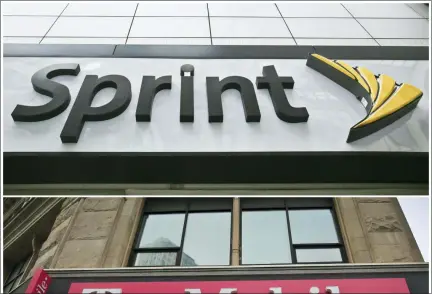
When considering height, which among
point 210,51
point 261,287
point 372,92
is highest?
point 210,51

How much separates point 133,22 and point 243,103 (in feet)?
8.68

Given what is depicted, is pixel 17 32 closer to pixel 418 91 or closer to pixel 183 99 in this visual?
pixel 183 99

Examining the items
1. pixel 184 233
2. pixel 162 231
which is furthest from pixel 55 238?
pixel 184 233

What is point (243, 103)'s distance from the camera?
3.39 metres

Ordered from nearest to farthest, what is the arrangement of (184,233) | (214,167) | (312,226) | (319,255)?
(214,167) → (319,255) → (184,233) → (312,226)

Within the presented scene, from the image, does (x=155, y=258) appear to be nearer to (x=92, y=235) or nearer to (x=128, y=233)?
(x=128, y=233)

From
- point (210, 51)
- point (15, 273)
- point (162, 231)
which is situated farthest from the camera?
point (15, 273)

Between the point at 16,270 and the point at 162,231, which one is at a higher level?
the point at 16,270

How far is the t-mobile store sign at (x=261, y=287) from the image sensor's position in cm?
330

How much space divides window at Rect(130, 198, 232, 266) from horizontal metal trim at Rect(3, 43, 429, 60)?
3.82 m

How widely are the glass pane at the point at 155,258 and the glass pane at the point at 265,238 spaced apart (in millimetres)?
1260

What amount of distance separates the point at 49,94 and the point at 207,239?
4.54 m

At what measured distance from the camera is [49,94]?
337cm

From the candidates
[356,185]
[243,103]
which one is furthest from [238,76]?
[356,185]
